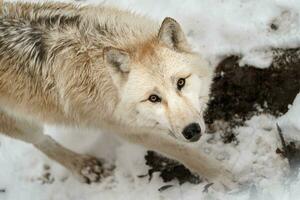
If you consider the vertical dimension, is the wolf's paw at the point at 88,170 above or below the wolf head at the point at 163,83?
below

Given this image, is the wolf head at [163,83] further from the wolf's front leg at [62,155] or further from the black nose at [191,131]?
the wolf's front leg at [62,155]

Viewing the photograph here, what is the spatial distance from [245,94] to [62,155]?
2258 millimetres

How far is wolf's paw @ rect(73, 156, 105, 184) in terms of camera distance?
6.59 m

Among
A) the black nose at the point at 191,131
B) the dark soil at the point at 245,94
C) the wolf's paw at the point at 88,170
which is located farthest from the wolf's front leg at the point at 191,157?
the wolf's paw at the point at 88,170

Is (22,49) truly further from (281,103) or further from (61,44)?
(281,103)

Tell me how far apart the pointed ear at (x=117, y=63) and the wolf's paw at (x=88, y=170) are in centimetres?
197

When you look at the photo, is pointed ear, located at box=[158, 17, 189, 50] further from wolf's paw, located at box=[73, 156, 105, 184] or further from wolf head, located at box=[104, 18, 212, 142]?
wolf's paw, located at box=[73, 156, 105, 184]

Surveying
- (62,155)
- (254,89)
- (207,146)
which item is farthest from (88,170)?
(254,89)

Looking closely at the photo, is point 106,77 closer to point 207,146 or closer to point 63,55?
point 63,55

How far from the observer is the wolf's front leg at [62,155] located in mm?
6031

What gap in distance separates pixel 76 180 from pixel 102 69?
2.14 metres

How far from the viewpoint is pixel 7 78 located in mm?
5332

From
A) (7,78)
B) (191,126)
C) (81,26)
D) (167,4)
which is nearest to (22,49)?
(7,78)

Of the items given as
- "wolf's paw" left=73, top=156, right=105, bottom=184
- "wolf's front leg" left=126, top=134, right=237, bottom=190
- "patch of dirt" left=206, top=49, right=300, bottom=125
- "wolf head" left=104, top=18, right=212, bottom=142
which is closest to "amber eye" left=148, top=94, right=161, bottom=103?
"wolf head" left=104, top=18, right=212, bottom=142
